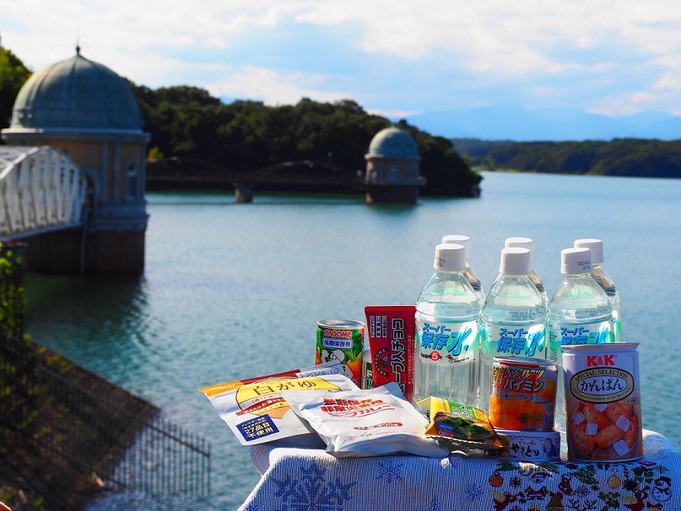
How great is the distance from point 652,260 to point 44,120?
78.9 ft

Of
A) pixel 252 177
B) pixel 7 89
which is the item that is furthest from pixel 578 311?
pixel 252 177

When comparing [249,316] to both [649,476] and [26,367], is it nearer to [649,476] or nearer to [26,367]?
[26,367]

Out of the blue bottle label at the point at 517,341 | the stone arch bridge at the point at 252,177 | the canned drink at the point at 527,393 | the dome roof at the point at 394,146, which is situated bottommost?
the stone arch bridge at the point at 252,177

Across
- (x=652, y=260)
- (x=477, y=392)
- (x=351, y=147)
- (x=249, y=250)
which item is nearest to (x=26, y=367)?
(x=477, y=392)

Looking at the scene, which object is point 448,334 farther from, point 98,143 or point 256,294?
point 98,143

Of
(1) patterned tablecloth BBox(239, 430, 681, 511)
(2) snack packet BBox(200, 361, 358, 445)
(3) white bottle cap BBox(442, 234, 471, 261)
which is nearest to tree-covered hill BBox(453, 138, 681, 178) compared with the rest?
(3) white bottle cap BBox(442, 234, 471, 261)

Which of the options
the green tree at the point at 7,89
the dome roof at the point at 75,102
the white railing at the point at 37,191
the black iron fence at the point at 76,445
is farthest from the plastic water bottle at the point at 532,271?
the green tree at the point at 7,89

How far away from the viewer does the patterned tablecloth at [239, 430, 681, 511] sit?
2416 millimetres

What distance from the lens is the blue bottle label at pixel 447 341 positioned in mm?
2869

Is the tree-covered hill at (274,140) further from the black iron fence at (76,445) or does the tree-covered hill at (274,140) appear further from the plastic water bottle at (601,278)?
the plastic water bottle at (601,278)

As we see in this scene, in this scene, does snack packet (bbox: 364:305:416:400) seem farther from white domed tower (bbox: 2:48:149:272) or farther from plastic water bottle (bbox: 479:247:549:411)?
white domed tower (bbox: 2:48:149:272)

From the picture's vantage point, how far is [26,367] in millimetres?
12867

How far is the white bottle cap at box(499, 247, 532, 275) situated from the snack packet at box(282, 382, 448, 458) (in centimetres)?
47

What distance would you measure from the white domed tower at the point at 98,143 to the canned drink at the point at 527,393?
31802 mm
